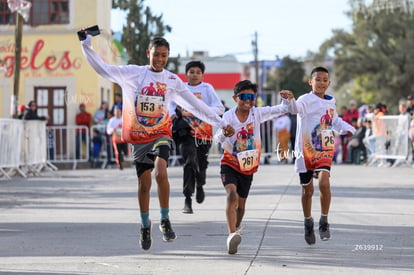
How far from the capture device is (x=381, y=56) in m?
80.2

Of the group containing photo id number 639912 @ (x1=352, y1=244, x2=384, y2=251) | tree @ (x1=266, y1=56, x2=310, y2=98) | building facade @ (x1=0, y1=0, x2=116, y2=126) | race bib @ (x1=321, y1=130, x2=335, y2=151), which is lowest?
photo id number 639912 @ (x1=352, y1=244, x2=384, y2=251)

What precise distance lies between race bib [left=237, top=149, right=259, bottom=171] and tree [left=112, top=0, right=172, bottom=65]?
1175 inches

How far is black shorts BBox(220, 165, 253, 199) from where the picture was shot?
9.30 metres

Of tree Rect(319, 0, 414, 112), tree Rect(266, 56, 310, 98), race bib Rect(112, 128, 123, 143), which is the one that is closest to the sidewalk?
race bib Rect(112, 128, 123, 143)

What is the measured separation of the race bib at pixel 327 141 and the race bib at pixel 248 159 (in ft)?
2.15

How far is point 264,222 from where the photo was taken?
450 inches

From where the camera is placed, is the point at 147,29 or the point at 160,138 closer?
the point at 160,138

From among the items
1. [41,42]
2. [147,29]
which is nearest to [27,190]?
[41,42]

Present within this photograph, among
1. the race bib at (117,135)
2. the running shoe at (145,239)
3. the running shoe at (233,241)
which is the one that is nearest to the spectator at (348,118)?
the race bib at (117,135)

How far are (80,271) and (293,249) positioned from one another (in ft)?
7.00

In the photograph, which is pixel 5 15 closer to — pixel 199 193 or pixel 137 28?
→ pixel 137 28

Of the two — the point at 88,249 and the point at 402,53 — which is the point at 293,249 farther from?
the point at 402,53

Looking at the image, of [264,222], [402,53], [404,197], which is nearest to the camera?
[264,222]

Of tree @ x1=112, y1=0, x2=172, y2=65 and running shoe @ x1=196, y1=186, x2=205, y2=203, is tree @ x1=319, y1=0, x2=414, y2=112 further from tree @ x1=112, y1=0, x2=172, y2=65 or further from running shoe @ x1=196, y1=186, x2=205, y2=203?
running shoe @ x1=196, y1=186, x2=205, y2=203
